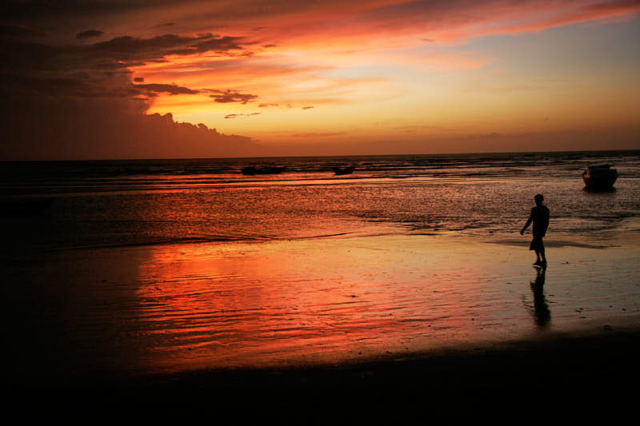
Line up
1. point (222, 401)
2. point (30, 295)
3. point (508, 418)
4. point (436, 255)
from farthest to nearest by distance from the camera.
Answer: point (436, 255) < point (30, 295) < point (222, 401) < point (508, 418)

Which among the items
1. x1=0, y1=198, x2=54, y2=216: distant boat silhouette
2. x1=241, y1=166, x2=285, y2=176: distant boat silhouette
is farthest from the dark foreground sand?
x1=241, y1=166, x2=285, y2=176: distant boat silhouette

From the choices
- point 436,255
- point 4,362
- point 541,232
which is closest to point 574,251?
point 541,232

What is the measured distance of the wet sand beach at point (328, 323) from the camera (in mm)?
6008

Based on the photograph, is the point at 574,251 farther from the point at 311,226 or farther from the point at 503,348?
the point at 311,226

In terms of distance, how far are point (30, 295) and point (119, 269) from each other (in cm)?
281

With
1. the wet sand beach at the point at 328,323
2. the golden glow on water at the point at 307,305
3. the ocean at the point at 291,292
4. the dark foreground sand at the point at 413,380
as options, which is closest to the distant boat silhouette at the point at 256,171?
the ocean at the point at 291,292

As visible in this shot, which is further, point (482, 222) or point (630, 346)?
point (482, 222)

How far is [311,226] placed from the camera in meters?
22.3

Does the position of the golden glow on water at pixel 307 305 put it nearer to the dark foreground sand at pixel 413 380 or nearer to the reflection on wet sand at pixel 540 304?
the reflection on wet sand at pixel 540 304

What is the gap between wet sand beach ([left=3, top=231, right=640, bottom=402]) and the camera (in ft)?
19.7

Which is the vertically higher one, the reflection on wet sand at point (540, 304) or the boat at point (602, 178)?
the boat at point (602, 178)

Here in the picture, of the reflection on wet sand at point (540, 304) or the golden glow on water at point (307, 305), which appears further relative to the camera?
the reflection on wet sand at point (540, 304)

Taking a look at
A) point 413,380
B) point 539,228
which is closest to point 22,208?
point 539,228

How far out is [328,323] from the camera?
8102 mm
